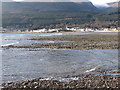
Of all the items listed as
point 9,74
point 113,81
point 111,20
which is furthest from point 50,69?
point 111,20

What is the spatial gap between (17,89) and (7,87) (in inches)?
Answer: 28.3

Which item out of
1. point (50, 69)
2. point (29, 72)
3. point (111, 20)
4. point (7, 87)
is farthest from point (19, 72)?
point (111, 20)

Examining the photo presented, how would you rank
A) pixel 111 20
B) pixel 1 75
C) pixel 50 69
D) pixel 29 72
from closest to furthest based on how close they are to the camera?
pixel 1 75, pixel 29 72, pixel 50 69, pixel 111 20

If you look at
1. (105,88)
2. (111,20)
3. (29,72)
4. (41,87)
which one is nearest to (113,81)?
(105,88)

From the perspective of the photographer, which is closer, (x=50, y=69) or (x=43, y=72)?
(x=43, y=72)

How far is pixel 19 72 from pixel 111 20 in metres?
181

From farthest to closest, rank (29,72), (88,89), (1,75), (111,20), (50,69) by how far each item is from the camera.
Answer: (111,20) → (50,69) → (29,72) → (1,75) → (88,89)

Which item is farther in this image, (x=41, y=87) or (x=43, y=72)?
(x=43, y=72)

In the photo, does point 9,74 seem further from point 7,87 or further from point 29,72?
point 7,87

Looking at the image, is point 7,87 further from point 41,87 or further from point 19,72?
point 19,72

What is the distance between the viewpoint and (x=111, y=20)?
194 meters

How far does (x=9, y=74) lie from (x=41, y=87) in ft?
17.5

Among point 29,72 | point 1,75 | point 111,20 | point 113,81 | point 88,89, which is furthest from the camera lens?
point 111,20

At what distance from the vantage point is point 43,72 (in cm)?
1866
